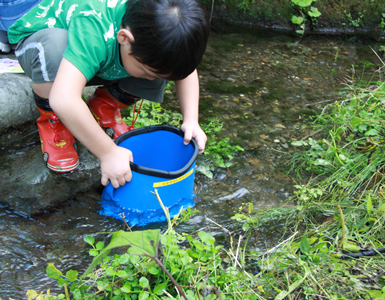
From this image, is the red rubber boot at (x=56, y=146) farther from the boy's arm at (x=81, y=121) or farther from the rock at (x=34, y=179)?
the boy's arm at (x=81, y=121)

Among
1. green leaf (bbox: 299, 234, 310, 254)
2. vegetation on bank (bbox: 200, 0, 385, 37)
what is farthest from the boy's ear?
vegetation on bank (bbox: 200, 0, 385, 37)

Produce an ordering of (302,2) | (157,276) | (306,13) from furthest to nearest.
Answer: (306,13), (302,2), (157,276)

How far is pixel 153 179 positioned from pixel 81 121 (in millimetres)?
362

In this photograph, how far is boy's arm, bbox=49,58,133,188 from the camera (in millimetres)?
1234

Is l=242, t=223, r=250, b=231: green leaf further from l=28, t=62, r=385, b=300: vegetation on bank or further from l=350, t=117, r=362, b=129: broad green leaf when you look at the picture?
l=350, t=117, r=362, b=129: broad green leaf

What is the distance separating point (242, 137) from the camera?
2162 mm

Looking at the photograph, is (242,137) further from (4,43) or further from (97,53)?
(4,43)

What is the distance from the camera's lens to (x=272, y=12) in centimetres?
459

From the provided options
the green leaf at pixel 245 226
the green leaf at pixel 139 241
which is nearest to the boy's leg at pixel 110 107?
the green leaf at pixel 245 226

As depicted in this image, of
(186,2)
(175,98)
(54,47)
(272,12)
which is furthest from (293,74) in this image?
(54,47)

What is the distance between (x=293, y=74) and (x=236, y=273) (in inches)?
100.0

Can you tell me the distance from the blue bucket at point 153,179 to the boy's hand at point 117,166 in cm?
3

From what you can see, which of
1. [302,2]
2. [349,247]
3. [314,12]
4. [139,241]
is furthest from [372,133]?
[314,12]

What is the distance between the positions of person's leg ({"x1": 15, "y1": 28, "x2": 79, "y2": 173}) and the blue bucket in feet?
1.02
